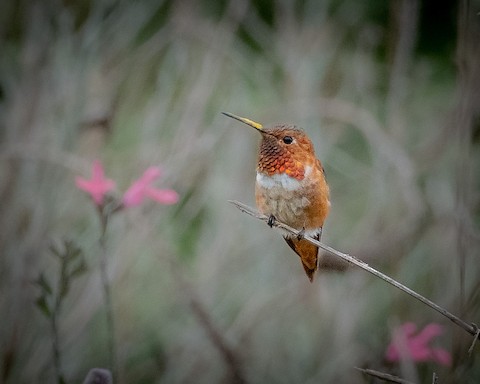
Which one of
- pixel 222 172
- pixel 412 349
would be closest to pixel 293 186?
pixel 412 349

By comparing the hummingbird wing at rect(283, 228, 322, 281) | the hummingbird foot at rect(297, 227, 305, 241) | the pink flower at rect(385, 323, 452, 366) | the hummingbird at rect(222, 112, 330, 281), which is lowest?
the pink flower at rect(385, 323, 452, 366)

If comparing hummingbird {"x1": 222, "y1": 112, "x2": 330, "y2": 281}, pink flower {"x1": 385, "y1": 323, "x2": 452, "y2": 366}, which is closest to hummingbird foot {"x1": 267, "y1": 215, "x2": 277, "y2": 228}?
hummingbird {"x1": 222, "y1": 112, "x2": 330, "y2": 281}

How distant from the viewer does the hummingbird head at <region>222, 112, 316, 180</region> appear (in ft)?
A: 2.04

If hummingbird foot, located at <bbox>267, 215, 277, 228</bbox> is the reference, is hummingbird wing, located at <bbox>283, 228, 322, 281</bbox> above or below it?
below

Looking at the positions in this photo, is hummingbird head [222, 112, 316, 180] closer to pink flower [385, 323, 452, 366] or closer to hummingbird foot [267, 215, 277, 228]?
hummingbird foot [267, 215, 277, 228]

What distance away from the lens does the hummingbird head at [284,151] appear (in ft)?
2.04

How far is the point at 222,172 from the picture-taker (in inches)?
44.3

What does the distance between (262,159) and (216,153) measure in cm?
48

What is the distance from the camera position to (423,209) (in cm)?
106

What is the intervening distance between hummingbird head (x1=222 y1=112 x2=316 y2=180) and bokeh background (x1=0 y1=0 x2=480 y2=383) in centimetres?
35

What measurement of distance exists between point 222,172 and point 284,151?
1.64 feet

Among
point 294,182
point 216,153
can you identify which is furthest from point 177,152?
point 294,182

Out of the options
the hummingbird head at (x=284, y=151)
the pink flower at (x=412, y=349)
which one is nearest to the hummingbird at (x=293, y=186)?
the hummingbird head at (x=284, y=151)

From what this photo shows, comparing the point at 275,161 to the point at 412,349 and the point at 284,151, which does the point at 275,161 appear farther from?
the point at 412,349
